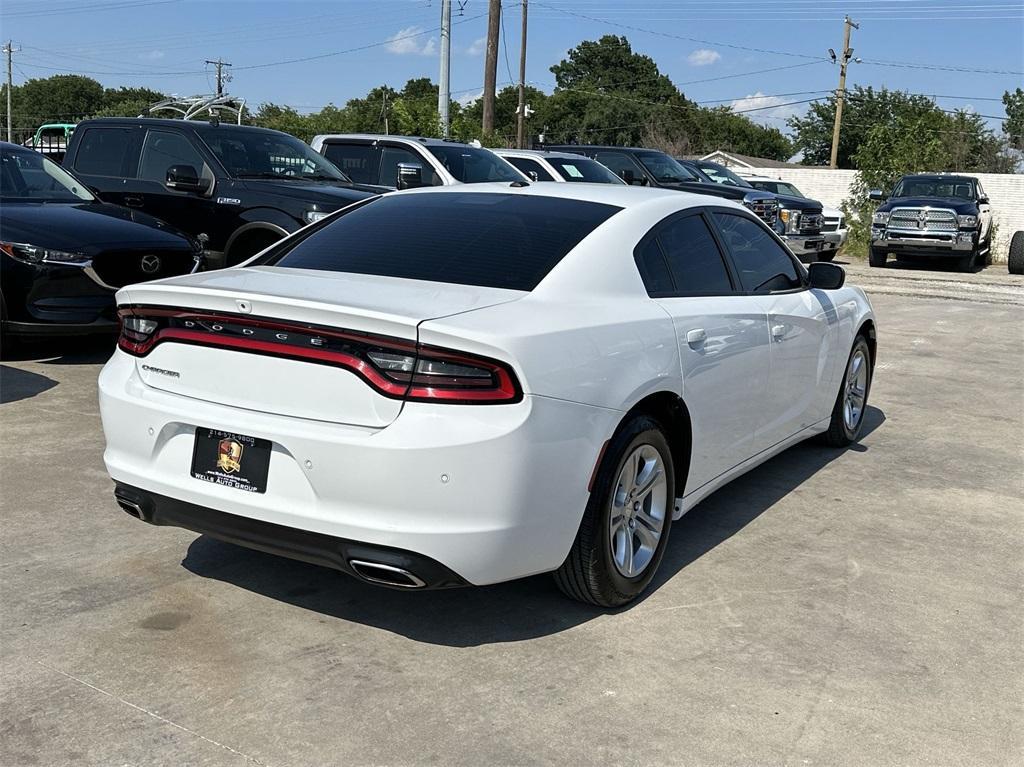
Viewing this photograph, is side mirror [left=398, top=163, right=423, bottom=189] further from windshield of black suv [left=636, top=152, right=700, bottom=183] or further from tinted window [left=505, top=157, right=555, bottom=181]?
windshield of black suv [left=636, top=152, right=700, bottom=183]

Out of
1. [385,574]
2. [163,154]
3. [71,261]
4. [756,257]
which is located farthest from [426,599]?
[163,154]

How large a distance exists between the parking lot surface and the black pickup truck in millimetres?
16590

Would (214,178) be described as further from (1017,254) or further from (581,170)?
(1017,254)

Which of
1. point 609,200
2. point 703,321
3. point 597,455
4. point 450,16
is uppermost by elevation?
point 450,16

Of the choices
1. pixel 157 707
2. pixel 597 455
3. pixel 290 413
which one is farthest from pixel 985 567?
pixel 157 707

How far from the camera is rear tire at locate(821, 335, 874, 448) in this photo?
6.57 m

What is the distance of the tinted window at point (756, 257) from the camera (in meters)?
5.27

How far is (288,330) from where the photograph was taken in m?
3.52

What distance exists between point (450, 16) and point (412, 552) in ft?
83.3

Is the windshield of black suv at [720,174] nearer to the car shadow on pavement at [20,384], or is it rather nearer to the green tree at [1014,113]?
the car shadow on pavement at [20,384]

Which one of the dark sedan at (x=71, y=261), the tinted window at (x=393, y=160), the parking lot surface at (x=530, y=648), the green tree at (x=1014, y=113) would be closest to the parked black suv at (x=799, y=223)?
the tinted window at (x=393, y=160)

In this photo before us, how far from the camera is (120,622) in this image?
3.82 meters

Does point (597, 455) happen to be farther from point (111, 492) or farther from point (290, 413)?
point (111, 492)

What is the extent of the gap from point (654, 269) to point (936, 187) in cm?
2038
